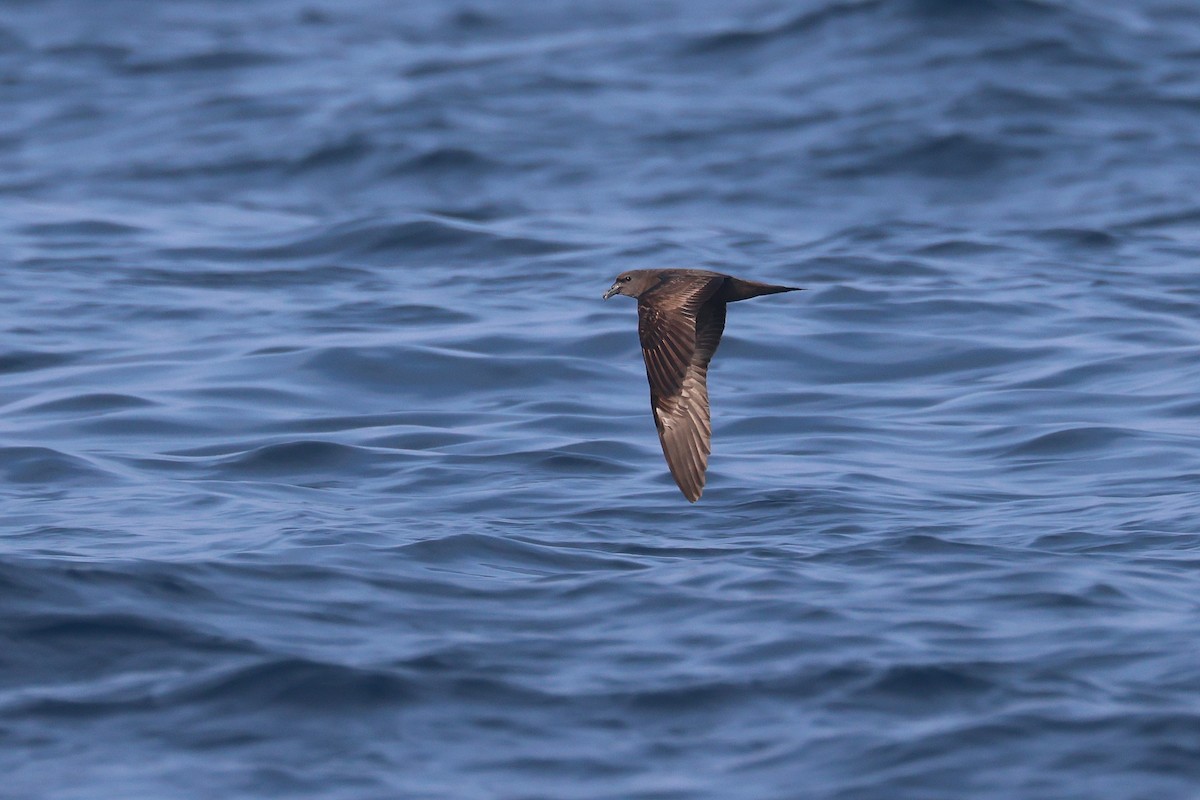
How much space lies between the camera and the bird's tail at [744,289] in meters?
6.75

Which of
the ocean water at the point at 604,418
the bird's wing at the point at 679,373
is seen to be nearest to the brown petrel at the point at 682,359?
the bird's wing at the point at 679,373

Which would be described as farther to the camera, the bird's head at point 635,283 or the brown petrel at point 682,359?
the bird's head at point 635,283

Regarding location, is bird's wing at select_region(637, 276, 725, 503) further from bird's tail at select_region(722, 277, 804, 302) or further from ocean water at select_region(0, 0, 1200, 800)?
ocean water at select_region(0, 0, 1200, 800)

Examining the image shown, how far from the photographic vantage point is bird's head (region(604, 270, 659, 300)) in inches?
279

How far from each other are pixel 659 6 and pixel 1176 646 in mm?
15611

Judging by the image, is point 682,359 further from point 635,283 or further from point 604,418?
point 604,418

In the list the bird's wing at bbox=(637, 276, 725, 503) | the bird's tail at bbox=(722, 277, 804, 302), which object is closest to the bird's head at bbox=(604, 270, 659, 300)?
the bird's wing at bbox=(637, 276, 725, 503)

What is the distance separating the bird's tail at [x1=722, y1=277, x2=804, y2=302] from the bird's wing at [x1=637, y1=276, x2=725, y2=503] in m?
0.05

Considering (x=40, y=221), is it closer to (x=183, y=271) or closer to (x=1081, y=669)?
(x=183, y=271)

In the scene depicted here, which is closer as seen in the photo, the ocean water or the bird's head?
the ocean water

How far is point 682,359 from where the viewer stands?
656 centimetres

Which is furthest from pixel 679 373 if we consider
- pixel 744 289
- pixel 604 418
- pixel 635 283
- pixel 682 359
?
pixel 604 418

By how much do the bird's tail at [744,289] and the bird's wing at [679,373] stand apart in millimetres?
52

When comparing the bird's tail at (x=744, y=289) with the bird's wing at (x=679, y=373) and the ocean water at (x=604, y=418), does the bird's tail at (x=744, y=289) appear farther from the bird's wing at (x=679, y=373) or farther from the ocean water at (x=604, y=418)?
the ocean water at (x=604, y=418)
